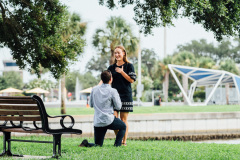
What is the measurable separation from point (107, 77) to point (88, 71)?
77.5m

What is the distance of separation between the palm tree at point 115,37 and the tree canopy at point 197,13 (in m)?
18.9

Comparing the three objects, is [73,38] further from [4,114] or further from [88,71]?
[88,71]

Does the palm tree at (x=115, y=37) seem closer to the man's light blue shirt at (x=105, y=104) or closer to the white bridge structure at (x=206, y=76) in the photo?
the white bridge structure at (x=206, y=76)

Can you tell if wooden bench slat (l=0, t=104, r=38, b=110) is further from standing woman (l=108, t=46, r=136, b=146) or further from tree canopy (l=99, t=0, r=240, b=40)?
tree canopy (l=99, t=0, r=240, b=40)

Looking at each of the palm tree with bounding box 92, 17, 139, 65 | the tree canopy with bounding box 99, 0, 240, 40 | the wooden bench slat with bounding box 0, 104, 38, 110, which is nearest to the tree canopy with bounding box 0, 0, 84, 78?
the tree canopy with bounding box 99, 0, 240, 40

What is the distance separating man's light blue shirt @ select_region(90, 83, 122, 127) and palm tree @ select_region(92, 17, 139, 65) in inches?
885

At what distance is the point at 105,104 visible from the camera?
5.75 meters

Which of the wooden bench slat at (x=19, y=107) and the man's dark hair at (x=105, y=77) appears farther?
the man's dark hair at (x=105, y=77)

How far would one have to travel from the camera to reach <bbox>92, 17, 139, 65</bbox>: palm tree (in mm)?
28297

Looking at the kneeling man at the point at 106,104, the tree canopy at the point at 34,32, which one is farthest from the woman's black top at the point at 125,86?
the tree canopy at the point at 34,32

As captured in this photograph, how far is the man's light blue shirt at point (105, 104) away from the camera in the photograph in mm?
5730

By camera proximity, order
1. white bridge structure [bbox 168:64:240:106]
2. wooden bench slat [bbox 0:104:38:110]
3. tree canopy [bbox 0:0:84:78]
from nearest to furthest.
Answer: wooden bench slat [bbox 0:104:38:110]
tree canopy [bbox 0:0:84:78]
white bridge structure [bbox 168:64:240:106]

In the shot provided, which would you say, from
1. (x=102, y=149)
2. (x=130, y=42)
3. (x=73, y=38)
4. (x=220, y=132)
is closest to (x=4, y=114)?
(x=102, y=149)

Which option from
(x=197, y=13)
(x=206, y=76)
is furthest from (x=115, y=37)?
(x=197, y=13)
